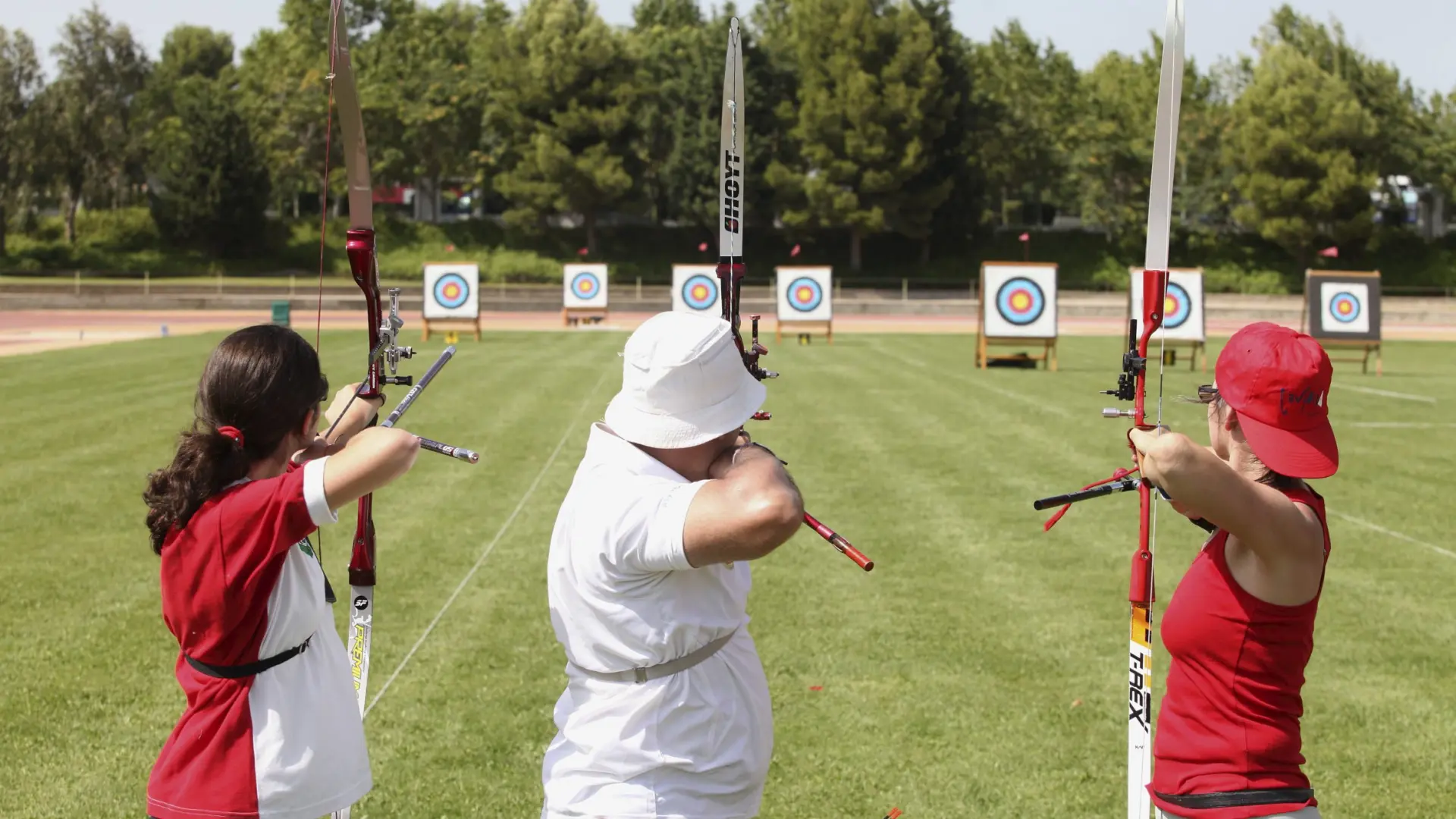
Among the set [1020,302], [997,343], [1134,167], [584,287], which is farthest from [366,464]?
[1134,167]

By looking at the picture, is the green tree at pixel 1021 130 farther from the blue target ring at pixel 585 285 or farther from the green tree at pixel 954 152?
the blue target ring at pixel 585 285

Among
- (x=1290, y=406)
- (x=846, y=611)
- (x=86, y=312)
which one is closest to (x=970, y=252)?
(x=86, y=312)

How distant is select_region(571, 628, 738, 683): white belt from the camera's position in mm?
2389

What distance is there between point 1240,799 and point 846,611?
420 cm

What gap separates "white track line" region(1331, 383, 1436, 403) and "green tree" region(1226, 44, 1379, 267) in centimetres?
3617

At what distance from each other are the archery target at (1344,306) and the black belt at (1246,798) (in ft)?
77.8

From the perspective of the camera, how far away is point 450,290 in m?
28.1

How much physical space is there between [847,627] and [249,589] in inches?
168

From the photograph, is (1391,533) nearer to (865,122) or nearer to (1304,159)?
(865,122)

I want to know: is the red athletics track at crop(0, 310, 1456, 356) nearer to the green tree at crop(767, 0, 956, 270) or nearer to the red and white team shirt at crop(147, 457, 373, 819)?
the green tree at crop(767, 0, 956, 270)

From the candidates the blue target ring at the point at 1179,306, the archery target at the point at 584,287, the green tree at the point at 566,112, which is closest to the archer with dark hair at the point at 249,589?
the blue target ring at the point at 1179,306

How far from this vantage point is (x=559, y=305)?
4500 centimetres

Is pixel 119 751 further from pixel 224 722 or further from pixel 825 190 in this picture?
pixel 825 190

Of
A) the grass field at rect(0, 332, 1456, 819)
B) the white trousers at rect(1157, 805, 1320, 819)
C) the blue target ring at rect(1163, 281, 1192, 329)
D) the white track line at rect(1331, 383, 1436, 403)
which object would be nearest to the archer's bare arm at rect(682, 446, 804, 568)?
the white trousers at rect(1157, 805, 1320, 819)
